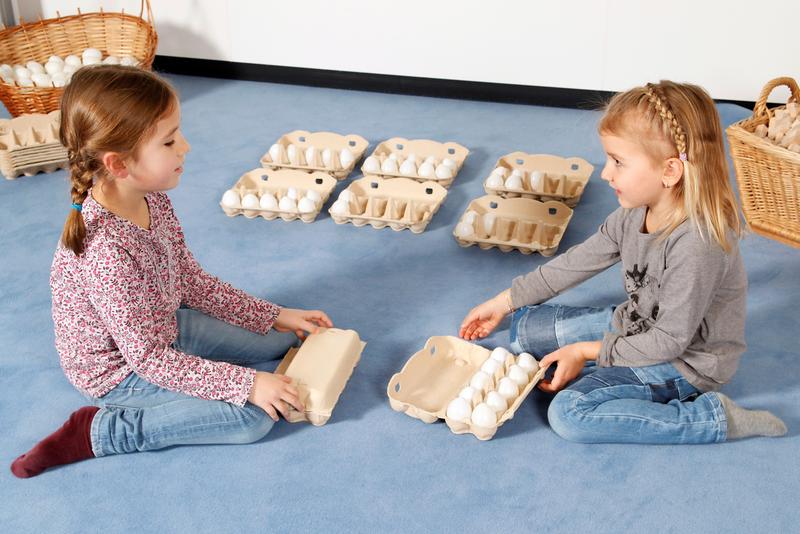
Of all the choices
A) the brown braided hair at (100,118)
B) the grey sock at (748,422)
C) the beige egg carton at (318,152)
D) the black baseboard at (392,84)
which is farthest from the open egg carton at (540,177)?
the brown braided hair at (100,118)

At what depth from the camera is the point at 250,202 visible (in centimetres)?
218

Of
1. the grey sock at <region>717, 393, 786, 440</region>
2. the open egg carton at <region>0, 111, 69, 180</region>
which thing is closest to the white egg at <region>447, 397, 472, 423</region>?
the grey sock at <region>717, 393, 786, 440</region>

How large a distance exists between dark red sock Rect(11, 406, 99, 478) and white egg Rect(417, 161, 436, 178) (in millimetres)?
1140

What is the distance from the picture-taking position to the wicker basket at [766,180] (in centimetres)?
184

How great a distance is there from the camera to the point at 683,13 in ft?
8.52

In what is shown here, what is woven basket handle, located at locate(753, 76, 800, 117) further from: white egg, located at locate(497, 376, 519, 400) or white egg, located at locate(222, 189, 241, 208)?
white egg, located at locate(222, 189, 241, 208)

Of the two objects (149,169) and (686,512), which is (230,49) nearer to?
(149,169)

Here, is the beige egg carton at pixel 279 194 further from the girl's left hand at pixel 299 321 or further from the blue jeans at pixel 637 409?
the blue jeans at pixel 637 409

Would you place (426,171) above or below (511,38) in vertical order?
below

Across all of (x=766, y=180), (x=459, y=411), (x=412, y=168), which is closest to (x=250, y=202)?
(x=412, y=168)

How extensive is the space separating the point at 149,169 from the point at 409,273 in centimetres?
74

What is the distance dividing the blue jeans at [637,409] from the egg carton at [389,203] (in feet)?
2.45

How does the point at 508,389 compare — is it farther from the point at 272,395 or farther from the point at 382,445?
the point at 272,395

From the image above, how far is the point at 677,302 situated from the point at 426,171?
1.05 meters
